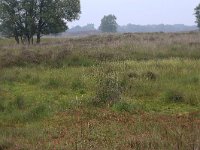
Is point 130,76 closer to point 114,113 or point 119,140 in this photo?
point 114,113

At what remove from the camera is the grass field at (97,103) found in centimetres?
792

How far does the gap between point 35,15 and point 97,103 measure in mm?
28651

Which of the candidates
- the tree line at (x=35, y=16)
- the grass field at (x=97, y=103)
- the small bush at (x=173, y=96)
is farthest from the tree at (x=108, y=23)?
the small bush at (x=173, y=96)

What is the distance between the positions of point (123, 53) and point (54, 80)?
24.4 ft

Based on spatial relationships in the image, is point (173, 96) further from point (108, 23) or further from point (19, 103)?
point (108, 23)

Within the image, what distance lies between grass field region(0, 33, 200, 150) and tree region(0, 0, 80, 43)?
17.4 m

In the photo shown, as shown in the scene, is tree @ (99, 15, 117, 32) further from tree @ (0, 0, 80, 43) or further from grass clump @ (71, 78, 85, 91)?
grass clump @ (71, 78, 85, 91)

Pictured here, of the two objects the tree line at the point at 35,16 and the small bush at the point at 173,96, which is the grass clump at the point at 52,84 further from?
the tree line at the point at 35,16

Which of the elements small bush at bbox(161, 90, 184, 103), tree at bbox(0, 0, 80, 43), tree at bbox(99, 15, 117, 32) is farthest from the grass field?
tree at bbox(99, 15, 117, 32)

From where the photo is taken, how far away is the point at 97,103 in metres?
11.7

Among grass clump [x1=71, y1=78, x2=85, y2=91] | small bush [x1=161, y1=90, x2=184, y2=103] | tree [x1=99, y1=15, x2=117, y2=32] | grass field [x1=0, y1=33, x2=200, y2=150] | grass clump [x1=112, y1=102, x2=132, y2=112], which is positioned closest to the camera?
grass field [x1=0, y1=33, x2=200, y2=150]

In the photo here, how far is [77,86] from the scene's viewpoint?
14.9m

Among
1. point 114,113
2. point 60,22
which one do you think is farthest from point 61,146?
A: point 60,22

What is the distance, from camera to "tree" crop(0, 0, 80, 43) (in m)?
38.4
